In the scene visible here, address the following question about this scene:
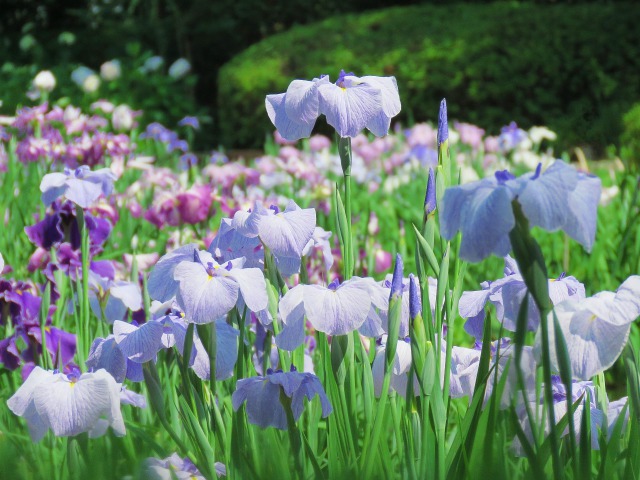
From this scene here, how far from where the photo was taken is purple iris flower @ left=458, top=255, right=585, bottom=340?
1033 millimetres

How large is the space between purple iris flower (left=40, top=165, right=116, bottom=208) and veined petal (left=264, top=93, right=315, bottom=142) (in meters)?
0.48

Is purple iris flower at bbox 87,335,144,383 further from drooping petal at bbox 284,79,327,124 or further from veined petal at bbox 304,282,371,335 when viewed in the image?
drooping petal at bbox 284,79,327,124

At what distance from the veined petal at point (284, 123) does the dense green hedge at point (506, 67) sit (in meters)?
6.98

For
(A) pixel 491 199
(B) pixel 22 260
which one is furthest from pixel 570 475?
(B) pixel 22 260

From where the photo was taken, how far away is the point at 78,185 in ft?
4.94

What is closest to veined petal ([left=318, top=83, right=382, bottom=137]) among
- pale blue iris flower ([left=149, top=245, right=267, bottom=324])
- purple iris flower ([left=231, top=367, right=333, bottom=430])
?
pale blue iris flower ([left=149, top=245, right=267, bottom=324])

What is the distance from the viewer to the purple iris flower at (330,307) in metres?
1.00

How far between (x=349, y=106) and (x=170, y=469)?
515 millimetres

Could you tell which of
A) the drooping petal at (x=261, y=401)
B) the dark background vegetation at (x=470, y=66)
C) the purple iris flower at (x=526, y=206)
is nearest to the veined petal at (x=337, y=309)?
the drooping petal at (x=261, y=401)

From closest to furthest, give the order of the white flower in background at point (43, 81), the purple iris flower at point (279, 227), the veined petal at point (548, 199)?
1. the veined petal at point (548, 199)
2. the purple iris flower at point (279, 227)
3. the white flower in background at point (43, 81)

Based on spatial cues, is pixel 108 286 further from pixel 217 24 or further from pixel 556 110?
pixel 217 24

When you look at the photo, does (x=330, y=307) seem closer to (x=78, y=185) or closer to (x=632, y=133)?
(x=78, y=185)

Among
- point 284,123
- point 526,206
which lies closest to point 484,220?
point 526,206

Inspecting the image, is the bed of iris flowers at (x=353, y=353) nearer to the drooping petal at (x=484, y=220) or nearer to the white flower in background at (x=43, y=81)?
the drooping petal at (x=484, y=220)
